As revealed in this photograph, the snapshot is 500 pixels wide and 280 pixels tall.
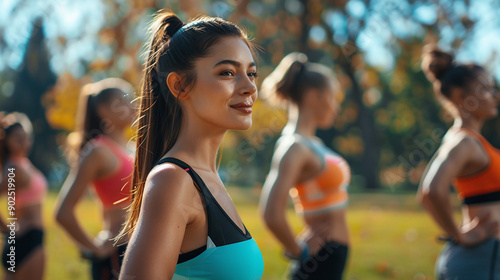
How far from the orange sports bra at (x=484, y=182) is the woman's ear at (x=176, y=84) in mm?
2436

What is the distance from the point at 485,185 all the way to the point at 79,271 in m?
6.31

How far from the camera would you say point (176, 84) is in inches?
70.3

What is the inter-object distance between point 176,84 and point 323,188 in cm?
231

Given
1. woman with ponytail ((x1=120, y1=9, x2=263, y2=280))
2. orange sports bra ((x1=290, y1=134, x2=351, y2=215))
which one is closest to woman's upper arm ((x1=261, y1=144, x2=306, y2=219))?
orange sports bra ((x1=290, y1=134, x2=351, y2=215))

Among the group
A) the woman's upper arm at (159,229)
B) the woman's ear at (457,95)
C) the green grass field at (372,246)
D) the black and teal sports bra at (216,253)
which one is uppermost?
the woman's upper arm at (159,229)

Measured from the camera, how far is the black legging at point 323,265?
3.71 meters

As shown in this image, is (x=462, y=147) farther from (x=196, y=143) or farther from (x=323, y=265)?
(x=196, y=143)

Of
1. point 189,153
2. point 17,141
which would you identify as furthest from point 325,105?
point 17,141

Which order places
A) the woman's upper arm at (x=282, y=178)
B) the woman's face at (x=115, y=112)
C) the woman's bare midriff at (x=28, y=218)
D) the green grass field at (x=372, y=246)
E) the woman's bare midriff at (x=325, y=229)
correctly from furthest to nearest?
1. the green grass field at (x=372, y=246)
2. the woman's bare midriff at (x=28, y=218)
3. the woman's face at (x=115, y=112)
4. the woman's bare midriff at (x=325, y=229)
5. the woman's upper arm at (x=282, y=178)

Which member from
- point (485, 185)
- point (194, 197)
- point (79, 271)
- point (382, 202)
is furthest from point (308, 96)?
point (382, 202)

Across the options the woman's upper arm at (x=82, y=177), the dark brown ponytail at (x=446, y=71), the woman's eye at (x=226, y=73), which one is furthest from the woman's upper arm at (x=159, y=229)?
the dark brown ponytail at (x=446, y=71)

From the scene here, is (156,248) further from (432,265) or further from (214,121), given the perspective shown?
(432,265)

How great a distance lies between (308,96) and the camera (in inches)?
160

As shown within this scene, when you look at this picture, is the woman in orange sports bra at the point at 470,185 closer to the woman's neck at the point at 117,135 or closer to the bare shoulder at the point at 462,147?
the bare shoulder at the point at 462,147
